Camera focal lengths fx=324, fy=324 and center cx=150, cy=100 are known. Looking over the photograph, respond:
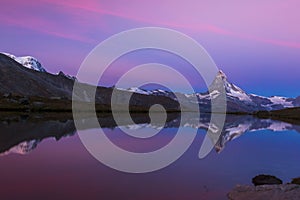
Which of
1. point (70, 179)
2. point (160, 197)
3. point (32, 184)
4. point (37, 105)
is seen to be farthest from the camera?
point (37, 105)

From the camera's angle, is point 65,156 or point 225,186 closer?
point 225,186

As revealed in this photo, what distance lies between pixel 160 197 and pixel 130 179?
631 centimetres

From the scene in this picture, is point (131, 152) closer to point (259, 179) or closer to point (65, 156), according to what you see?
point (65, 156)

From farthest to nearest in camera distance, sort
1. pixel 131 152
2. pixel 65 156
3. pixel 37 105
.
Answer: pixel 37 105, pixel 131 152, pixel 65 156

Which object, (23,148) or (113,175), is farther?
(23,148)

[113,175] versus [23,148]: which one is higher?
[23,148]

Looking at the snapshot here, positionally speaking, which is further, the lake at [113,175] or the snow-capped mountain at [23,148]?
the snow-capped mountain at [23,148]

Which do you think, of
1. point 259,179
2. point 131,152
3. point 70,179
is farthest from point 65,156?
point 259,179

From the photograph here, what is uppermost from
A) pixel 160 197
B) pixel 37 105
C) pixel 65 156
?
pixel 37 105

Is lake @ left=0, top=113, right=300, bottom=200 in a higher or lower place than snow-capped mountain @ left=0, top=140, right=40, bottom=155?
lower

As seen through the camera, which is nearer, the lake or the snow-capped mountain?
the lake

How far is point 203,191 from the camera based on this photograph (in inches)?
1085

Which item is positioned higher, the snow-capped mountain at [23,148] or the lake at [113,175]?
the snow-capped mountain at [23,148]

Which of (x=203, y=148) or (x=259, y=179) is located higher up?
(x=203, y=148)
